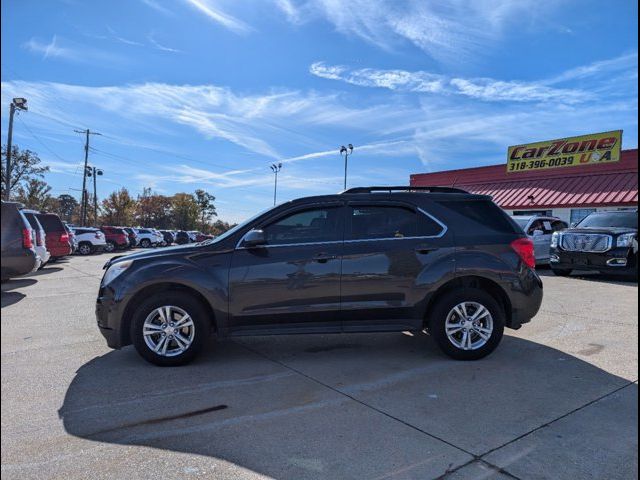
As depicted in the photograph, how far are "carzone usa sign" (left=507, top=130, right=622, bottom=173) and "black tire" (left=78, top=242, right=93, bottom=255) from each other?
2336cm

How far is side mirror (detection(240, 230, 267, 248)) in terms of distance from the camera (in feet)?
14.6

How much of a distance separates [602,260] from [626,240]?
0.69m

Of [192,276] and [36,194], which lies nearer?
[36,194]

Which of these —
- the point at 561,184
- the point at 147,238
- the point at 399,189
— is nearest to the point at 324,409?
the point at 399,189

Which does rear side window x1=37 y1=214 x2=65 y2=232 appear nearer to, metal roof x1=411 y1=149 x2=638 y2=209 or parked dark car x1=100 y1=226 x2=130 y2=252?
parked dark car x1=100 y1=226 x2=130 y2=252

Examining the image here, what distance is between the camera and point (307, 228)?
15.8ft

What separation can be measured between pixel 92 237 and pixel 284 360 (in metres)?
14.3

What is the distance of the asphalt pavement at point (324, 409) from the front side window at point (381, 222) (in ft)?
4.38

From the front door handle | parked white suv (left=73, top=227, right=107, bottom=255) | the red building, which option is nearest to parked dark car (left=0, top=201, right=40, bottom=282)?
the front door handle

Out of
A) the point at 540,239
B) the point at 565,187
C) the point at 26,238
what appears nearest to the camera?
the point at 26,238

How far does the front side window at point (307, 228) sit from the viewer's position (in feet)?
15.6

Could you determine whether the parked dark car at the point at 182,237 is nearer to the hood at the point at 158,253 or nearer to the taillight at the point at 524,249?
the hood at the point at 158,253

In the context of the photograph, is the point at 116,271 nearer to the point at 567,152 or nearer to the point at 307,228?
the point at 307,228

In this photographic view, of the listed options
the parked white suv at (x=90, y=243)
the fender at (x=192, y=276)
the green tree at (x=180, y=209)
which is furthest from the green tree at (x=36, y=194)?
the parked white suv at (x=90, y=243)
